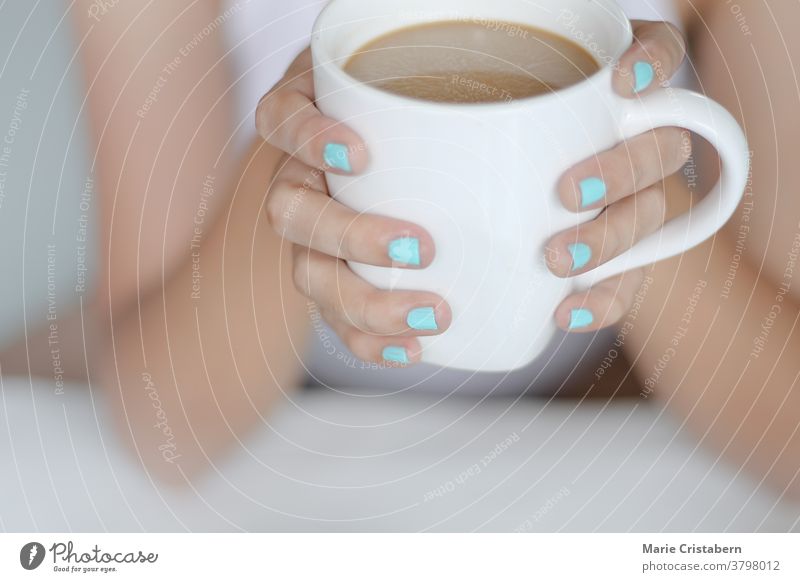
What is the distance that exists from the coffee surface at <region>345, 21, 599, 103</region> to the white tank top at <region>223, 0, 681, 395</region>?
4.6 inches

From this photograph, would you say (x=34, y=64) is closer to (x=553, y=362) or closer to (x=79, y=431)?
(x=79, y=431)

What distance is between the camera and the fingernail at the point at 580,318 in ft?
0.90

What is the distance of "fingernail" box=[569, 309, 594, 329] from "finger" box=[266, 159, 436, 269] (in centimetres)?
7

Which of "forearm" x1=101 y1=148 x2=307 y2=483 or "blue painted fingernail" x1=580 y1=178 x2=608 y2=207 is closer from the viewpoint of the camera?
"blue painted fingernail" x1=580 y1=178 x2=608 y2=207

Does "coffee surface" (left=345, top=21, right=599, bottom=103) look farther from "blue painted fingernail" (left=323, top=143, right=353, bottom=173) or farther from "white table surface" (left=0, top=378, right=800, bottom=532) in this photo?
"white table surface" (left=0, top=378, right=800, bottom=532)

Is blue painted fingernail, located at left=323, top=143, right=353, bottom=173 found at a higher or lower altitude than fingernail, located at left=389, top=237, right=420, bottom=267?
higher

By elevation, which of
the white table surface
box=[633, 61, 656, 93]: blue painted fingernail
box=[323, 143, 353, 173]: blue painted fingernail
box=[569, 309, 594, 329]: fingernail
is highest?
box=[633, 61, 656, 93]: blue painted fingernail

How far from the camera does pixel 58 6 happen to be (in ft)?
1.10

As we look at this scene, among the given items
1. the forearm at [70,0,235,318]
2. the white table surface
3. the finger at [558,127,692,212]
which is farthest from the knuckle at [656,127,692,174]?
the forearm at [70,0,235,318]

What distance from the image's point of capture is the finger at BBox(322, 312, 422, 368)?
0.28 m

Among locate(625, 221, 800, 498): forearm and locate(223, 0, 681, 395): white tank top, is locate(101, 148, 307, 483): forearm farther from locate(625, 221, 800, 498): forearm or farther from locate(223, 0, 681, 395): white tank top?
locate(625, 221, 800, 498): forearm

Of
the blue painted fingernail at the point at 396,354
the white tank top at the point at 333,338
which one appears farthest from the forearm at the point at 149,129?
the blue painted fingernail at the point at 396,354
